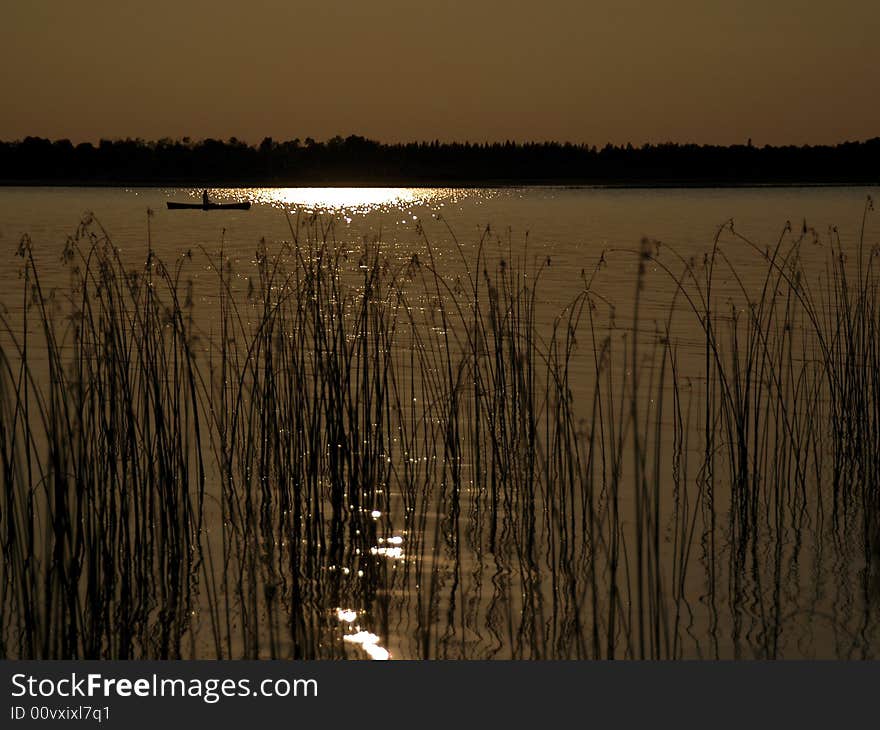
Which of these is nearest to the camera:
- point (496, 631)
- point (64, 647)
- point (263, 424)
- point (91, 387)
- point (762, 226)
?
point (64, 647)

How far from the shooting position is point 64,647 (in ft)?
10.6

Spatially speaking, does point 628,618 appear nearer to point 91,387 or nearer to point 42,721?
point 42,721

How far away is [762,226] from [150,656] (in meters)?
27.8

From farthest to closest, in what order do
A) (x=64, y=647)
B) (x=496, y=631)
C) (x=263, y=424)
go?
(x=263, y=424)
(x=496, y=631)
(x=64, y=647)

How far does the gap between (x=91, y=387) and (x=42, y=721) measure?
1568mm

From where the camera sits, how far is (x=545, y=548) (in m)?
4.27

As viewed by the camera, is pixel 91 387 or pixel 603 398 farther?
pixel 603 398

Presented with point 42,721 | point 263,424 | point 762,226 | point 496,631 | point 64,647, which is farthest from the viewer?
point 762,226

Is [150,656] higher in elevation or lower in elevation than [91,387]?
lower

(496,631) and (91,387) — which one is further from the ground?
(91,387)

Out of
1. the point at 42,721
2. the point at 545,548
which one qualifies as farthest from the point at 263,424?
the point at 42,721

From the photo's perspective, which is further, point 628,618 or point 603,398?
point 603,398

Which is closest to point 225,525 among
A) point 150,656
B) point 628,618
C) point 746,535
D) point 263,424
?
point 263,424

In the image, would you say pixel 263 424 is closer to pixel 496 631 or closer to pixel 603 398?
pixel 496 631
